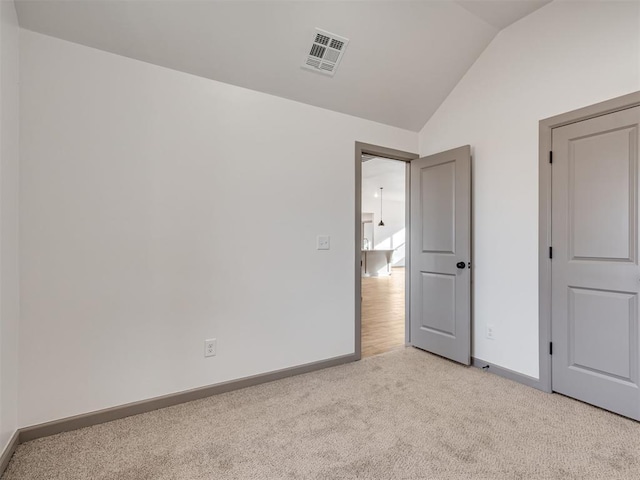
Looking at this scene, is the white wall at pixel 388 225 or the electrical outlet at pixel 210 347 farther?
the white wall at pixel 388 225

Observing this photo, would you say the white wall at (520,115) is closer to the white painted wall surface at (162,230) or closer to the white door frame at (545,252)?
the white door frame at (545,252)

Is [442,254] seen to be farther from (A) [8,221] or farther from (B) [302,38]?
(A) [8,221]

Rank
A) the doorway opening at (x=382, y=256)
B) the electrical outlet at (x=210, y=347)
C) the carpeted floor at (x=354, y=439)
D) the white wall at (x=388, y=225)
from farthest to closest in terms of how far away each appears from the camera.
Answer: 1. the white wall at (x=388, y=225)
2. the doorway opening at (x=382, y=256)
3. the electrical outlet at (x=210, y=347)
4. the carpeted floor at (x=354, y=439)

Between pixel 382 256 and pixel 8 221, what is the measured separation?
9562 millimetres

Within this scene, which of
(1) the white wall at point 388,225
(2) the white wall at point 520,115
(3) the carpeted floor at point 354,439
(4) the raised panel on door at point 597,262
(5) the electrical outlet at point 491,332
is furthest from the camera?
(1) the white wall at point 388,225

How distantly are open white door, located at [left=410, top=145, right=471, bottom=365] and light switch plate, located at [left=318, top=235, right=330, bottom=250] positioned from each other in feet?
3.52

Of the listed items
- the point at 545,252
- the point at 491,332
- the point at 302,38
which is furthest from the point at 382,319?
the point at 302,38

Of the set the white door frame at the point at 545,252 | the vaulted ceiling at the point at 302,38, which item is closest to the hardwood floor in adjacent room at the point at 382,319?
the white door frame at the point at 545,252

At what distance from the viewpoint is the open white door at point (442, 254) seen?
9.71 ft

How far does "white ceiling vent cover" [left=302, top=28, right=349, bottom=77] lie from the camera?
239 cm

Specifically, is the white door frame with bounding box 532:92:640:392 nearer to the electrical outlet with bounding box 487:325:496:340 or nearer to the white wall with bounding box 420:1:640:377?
the white wall with bounding box 420:1:640:377

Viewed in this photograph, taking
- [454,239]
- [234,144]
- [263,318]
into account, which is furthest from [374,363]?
[234,144]

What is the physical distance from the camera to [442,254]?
317 cm

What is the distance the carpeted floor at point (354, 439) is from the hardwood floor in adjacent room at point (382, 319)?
3.44 ft
